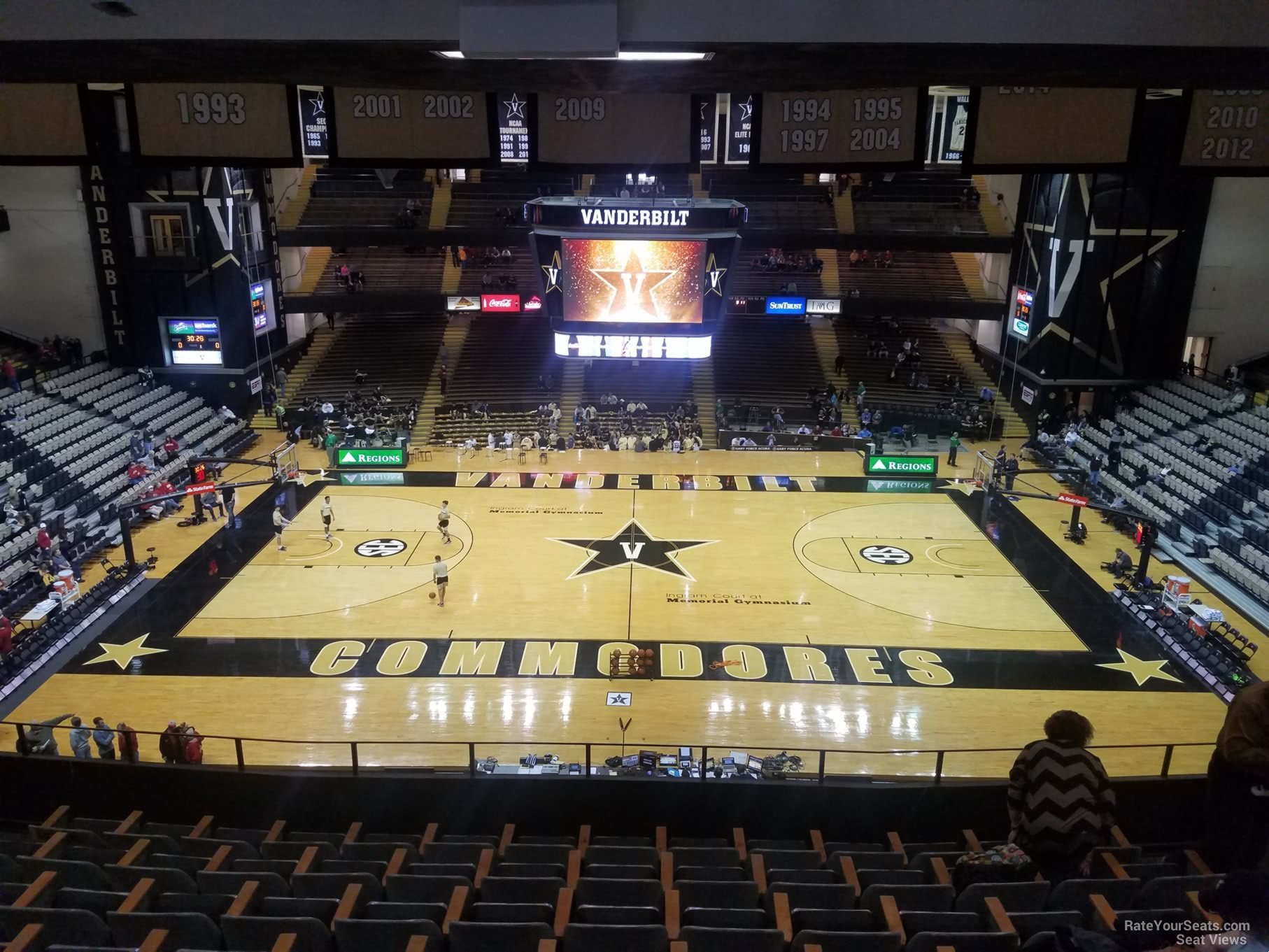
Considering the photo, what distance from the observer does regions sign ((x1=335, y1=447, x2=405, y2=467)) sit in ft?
95.5

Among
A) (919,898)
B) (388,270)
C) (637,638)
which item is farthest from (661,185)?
(919,898)

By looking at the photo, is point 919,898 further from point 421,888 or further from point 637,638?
point 637,638

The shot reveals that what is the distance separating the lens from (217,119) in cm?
668

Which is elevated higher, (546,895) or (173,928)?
(173,928)

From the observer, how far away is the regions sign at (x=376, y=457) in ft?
95.5

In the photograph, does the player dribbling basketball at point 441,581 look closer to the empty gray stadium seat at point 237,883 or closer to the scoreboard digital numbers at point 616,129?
the empty gray stadium seat at point 237,883

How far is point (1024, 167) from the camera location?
6586mm

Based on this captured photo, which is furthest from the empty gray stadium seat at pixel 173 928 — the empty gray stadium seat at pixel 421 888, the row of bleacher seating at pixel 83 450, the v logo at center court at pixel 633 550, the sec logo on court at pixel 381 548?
the sec logo on court at pixel 381 548

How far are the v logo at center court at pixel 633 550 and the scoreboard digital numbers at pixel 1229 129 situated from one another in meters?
14.9

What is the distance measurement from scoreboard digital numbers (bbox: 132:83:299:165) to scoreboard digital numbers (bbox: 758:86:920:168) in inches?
147

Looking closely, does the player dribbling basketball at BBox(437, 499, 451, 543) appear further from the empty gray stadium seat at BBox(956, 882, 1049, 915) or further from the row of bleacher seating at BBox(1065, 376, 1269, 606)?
the row of bleacher seating at BBox(1065, 376, 1269, 606)

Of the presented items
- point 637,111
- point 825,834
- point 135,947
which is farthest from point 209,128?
point 825,834

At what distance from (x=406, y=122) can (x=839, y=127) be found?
3.43 meters

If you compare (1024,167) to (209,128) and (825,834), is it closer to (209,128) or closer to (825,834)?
(209,128)
